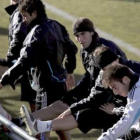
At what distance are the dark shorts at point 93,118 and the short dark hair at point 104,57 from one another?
519 mm

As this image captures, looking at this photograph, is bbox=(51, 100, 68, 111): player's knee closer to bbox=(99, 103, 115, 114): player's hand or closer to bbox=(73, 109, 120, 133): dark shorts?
bbox=(73, 109, 120, 133): dark shorts

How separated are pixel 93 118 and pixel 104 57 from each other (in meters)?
0.70

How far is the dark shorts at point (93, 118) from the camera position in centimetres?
574

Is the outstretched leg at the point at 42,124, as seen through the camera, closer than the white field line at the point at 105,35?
Yes

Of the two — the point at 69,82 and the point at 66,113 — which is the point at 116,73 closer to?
the point at 66,113

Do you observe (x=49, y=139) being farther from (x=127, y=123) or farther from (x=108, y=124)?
(x=127, y=123)

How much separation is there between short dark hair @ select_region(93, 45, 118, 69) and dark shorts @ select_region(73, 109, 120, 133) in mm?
519

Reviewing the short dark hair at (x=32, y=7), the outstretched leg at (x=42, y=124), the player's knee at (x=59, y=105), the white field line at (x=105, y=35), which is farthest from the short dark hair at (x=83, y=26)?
the white field line at (x=105, y=35)

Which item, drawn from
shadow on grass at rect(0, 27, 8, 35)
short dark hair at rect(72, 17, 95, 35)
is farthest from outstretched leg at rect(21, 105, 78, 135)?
shadow on grass at rect(0, 27, 8, 35)

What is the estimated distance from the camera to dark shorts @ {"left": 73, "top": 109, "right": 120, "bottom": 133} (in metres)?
5.74

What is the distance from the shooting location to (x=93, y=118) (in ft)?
19.0

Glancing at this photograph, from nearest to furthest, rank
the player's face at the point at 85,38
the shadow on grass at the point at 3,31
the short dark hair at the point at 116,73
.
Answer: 1. the short dark hair at the point at 116,73
2. the player's face at the point at 85,38
3. the shadow on grass at the point at 3,31

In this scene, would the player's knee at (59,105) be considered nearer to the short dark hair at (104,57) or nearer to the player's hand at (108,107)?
the player's hand at (108,107)

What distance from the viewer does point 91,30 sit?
19.6 ft
